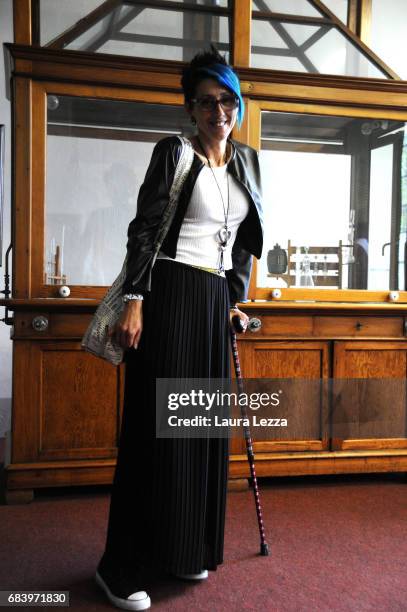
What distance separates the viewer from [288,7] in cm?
291

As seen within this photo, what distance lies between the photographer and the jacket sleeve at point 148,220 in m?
1.65

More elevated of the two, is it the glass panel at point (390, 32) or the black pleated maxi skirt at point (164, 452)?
the glass panel at point (390, 32)

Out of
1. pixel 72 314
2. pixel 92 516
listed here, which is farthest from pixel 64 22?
pixel 92 516

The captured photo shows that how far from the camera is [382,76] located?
2.99m

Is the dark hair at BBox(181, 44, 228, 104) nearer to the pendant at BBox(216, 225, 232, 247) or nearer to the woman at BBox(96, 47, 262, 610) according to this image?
the woman at BBox(96, 47, 262, 610)

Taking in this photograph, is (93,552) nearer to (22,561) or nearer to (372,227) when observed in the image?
(22,561)

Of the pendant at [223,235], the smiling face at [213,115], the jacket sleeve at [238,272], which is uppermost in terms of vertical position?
the smiling face at [213,115]

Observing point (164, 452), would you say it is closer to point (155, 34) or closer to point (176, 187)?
point (176, 187)

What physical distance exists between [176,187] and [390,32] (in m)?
1.96

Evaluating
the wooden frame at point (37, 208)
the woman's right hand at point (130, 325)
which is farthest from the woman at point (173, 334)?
the wooden frame at point (37, 208)

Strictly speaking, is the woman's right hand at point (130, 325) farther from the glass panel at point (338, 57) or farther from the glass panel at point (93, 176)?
the glass panel at point (338, 57)

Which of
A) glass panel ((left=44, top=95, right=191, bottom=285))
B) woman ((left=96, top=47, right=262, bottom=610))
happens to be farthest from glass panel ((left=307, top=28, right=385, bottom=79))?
woman ((left=96, top=47, right=262, bottom=610))

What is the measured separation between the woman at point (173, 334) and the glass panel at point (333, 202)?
118 centimetres

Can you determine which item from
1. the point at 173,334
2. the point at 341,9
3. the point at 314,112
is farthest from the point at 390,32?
the point at 173,334
